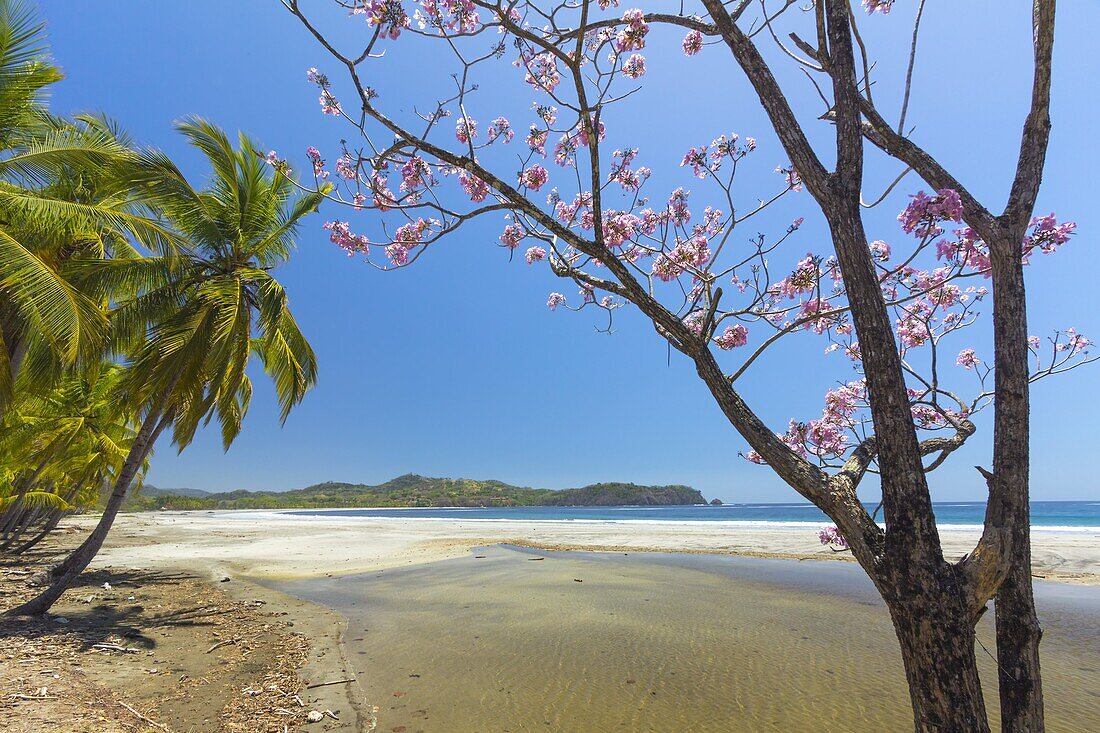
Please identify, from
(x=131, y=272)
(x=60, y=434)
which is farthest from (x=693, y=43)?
(x=60, y=434)

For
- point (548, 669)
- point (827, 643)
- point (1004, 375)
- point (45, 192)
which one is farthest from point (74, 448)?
point (1004, 375)

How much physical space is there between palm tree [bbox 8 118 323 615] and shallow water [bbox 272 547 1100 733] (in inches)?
183

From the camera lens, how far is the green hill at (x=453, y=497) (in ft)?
359

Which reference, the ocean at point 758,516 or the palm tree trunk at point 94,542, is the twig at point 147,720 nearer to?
the palm tree trunk at point 94,542

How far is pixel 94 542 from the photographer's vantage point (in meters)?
8.97

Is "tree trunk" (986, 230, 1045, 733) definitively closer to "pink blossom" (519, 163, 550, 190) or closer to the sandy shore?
"pink blossom" (519, 163, 550, 190)

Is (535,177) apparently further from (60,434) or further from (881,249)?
(60,434)

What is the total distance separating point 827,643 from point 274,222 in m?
13.3

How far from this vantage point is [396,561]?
17.5 metres

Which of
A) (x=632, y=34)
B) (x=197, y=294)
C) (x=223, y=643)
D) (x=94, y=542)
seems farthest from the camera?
(x=197, y=294)

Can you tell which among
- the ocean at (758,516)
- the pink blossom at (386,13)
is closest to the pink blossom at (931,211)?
the pink blossom at (386,13)

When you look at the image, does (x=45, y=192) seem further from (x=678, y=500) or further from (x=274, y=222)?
(x=678, y=500)

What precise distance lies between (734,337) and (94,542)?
421 inches

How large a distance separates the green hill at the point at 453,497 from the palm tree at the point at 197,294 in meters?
97.6
